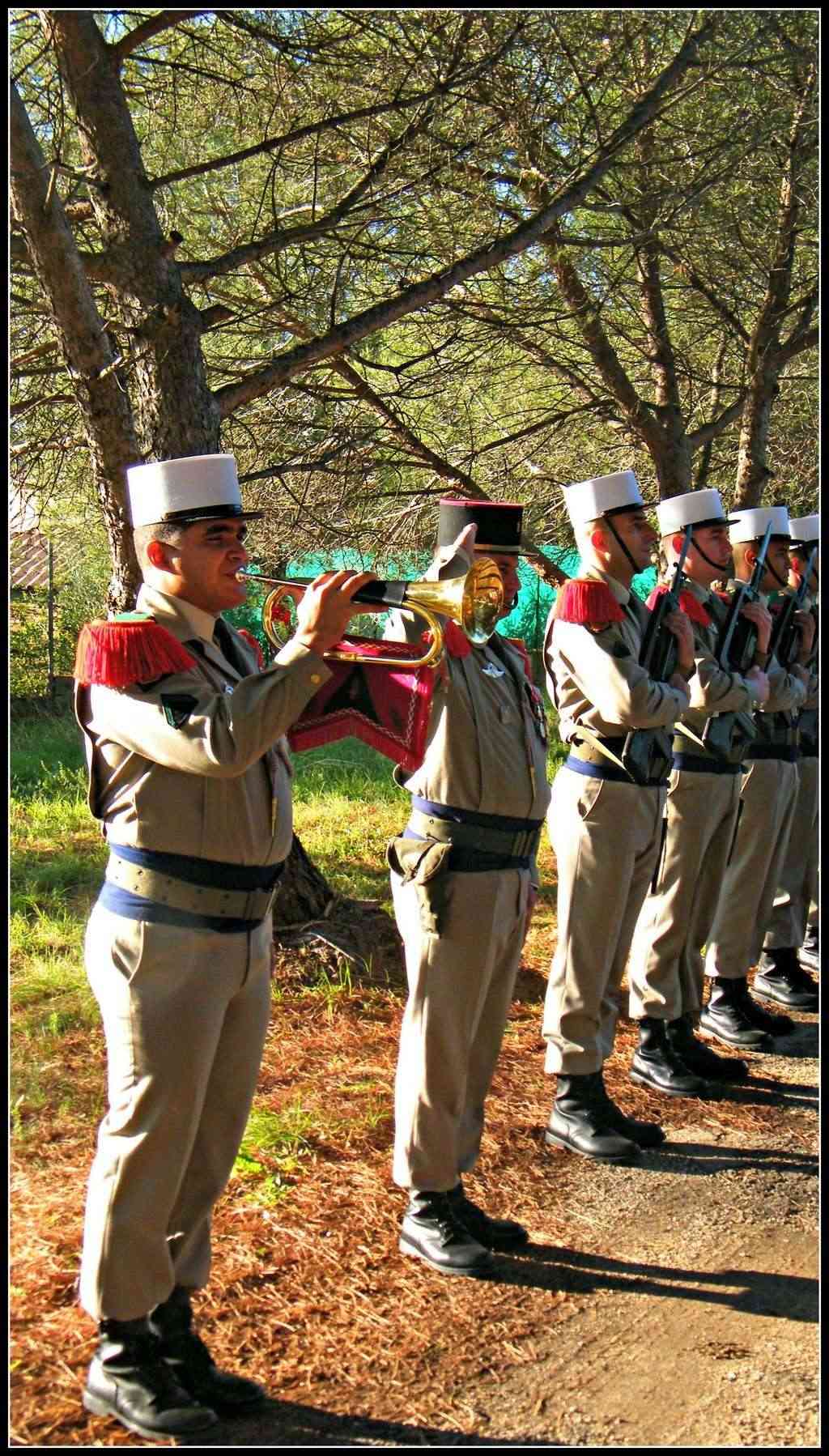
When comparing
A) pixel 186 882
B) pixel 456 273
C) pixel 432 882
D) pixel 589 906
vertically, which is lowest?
pixel 589 906

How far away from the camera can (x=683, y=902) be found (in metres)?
5.95

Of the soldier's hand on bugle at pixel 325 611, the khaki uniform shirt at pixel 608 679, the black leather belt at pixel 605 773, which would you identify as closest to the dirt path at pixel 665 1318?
the black leather belt at pixel 605 773

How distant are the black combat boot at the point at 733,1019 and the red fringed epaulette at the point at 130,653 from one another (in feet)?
12.5

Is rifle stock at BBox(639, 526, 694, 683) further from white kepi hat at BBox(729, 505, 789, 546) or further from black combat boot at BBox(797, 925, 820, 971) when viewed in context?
black combat boot at BBox(797, 925, 820, 971)

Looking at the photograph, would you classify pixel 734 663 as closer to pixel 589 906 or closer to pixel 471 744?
pixel 589 906

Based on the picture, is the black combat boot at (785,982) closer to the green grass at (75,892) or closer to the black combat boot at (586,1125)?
the green grass at (75,892)

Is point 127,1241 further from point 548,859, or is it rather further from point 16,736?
point 16,736

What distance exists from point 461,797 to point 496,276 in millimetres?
4339

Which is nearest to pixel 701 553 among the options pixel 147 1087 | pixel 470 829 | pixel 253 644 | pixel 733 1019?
pixel 733 1019

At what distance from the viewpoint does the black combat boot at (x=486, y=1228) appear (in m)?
4.30

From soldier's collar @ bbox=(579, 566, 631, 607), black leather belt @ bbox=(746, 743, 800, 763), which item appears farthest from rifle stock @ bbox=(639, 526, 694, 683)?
black leather belt @ bbox=(746, 743, 800, 763)

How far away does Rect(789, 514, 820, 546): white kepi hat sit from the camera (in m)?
8.23

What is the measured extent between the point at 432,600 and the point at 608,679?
4.16 ft

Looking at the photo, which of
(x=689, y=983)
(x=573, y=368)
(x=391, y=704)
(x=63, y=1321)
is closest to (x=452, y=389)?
(x=573, y=368)
